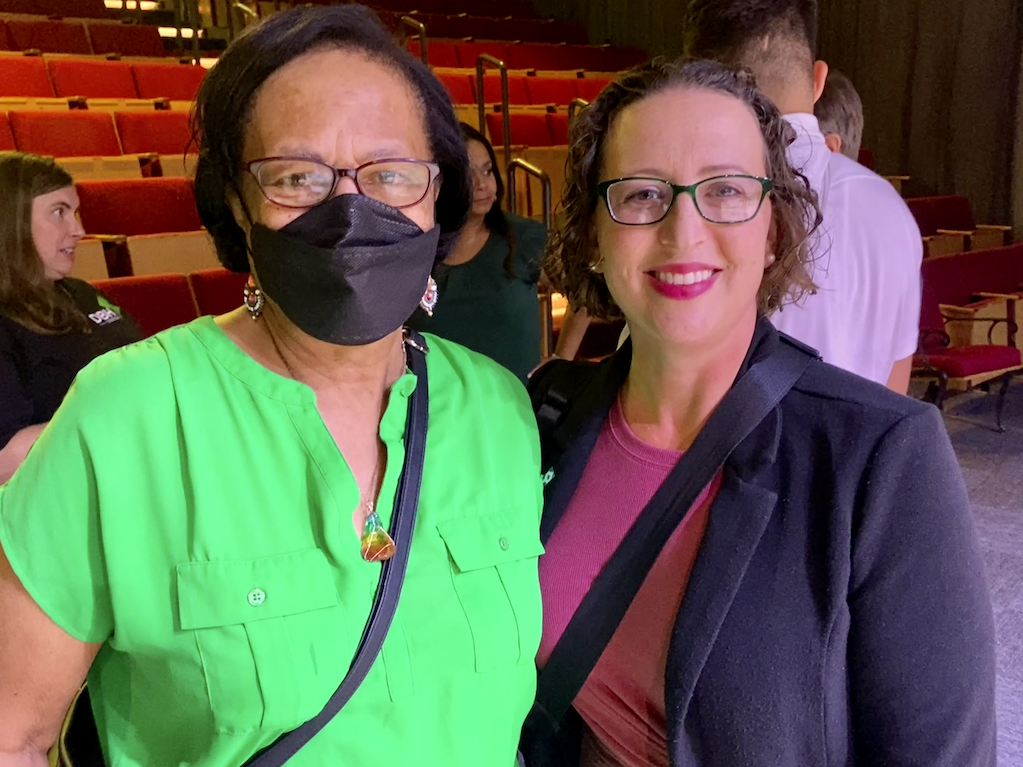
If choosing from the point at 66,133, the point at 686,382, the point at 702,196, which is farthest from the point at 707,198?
the point at 66,133

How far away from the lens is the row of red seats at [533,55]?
321 inches

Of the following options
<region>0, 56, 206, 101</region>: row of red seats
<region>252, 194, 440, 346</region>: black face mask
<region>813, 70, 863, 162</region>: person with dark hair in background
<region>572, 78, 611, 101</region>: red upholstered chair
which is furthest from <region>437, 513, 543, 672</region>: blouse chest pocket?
<region>572, 78, 611, 101</region>: red upholstered chair

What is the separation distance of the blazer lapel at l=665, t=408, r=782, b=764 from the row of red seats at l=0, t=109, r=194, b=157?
4.67 meters

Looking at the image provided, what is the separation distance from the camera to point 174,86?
21.3 feet

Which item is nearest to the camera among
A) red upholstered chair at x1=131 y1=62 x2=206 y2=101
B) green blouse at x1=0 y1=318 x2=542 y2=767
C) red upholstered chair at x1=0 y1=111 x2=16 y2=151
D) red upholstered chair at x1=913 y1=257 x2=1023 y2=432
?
green blouse at x1=0 y1=318 x2=542 y2=767

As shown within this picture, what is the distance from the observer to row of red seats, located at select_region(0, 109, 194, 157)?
194 inches

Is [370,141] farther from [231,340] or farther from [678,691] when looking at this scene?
[678,691]

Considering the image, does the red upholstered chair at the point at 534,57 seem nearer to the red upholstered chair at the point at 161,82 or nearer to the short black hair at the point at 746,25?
the red upholstered chair at the point at 161,82

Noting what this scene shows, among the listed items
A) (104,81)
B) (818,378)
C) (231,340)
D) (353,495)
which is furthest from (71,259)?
(104,81)

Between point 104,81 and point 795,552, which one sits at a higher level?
point 104,81

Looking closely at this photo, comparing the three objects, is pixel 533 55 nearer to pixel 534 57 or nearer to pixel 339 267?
pixel 534 57

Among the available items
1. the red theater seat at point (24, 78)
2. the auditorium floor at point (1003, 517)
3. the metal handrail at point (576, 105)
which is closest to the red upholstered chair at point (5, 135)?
the red theater seat at point (24, 78)

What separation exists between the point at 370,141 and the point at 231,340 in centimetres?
31

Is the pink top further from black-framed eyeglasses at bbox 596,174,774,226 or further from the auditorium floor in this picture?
the auditorium floor
